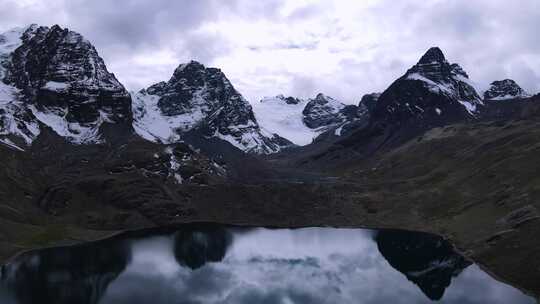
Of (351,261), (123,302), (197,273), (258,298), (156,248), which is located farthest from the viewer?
(156,248)

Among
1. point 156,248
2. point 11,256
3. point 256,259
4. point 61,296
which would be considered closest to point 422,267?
point 256,259

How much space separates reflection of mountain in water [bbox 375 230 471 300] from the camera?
136m

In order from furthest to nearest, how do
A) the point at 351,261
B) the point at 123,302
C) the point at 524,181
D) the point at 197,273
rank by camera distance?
the point at 524,181, the point at 351,261, the point at 197,273, the point at 123,302

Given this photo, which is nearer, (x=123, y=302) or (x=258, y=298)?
(x=123, y=302)

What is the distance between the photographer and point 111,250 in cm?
17075

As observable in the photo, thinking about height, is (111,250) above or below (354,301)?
above

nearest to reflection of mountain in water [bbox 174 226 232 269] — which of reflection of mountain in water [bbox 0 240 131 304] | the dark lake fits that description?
the dark lake

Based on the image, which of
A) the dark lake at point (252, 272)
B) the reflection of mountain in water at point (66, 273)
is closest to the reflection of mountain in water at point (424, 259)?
the dark lake at point (252, 272)

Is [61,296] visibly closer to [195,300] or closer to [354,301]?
[195,300]

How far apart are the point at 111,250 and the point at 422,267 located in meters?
86.2

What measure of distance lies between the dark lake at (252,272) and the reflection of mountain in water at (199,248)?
11.7 inches

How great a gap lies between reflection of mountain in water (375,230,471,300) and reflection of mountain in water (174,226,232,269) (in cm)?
4810

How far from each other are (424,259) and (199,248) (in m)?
65.6

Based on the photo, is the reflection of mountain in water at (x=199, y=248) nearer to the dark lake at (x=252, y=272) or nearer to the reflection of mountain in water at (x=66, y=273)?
the dark lake at (x=252, y=272)
